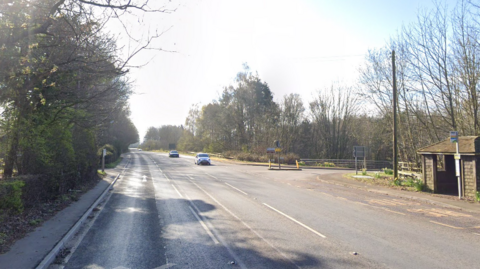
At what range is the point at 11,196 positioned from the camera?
28.1 ft

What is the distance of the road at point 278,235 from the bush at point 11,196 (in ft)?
6.40

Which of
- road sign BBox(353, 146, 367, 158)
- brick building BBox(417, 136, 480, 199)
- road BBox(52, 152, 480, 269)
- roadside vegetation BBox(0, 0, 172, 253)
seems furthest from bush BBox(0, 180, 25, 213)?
road sign BBox(353, 146, 367, 158)

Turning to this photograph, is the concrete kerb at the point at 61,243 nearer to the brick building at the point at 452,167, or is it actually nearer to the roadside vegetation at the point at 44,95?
the roadside vegetation at the point at 44,95

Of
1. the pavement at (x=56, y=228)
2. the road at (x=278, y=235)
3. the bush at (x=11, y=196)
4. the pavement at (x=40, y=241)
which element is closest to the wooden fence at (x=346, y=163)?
the pavement at (x=56, y=228)

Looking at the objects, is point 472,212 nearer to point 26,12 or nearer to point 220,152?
point 26,12

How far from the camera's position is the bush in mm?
8164

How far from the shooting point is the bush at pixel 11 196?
26.8ft

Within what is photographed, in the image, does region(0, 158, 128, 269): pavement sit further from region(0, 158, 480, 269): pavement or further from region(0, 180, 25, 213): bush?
region(0, 180, 25, 213): bush

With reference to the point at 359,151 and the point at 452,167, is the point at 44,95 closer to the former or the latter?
the point at 452,167

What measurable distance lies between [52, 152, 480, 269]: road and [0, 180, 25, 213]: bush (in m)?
1.95

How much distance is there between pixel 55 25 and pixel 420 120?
2215cm

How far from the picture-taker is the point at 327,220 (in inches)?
393

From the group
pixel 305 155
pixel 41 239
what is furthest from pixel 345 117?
pixel 41 239

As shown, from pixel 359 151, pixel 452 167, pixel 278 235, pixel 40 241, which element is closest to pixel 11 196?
pixel 40 241
